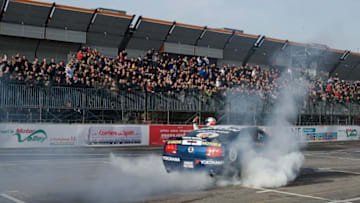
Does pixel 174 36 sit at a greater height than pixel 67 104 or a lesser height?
greater

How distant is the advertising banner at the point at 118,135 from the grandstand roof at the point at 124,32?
292 inches

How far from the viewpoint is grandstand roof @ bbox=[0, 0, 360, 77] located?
22.7m

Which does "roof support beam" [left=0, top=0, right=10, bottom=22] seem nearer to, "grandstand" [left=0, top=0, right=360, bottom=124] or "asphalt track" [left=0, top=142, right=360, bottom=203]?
"grandstand" [left=0, top=0, right=360, bottom=124]

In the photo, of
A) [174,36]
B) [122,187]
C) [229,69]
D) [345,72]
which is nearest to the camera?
[122,187]

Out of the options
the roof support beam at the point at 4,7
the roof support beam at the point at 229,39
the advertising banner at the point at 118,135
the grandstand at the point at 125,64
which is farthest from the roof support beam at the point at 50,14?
the roof support beam at the point at 229,39

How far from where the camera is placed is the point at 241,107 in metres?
24.0

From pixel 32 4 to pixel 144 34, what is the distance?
7.52m

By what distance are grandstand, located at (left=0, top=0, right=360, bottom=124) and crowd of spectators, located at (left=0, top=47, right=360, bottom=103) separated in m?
0.08

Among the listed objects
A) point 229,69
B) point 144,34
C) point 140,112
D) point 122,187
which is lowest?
point 122,187

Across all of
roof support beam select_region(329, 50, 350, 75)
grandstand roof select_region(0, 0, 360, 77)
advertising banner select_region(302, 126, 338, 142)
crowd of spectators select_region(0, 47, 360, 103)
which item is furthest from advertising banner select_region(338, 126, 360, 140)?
grandstand roof select_region(0, 0, 360, 77)

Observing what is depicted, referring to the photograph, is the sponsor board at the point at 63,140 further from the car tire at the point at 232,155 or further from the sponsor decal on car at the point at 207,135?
the car tire at the point at 232,155

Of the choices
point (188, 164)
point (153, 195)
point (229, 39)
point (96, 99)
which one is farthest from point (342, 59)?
point (153, 195)

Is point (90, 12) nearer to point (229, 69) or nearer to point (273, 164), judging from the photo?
point (229, 69)

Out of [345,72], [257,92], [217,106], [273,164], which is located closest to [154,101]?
[217,106]
